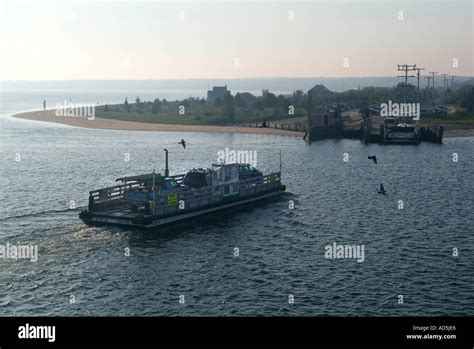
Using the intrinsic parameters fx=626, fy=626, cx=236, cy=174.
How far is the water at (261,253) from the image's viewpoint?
92.4 feet

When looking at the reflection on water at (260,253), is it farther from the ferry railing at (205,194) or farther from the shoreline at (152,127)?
the shoreline at (152,127)

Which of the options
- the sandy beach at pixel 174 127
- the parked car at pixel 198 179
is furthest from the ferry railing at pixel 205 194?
the sandy beach at pixel 174 127

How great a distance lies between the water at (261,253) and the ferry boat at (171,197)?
916mm

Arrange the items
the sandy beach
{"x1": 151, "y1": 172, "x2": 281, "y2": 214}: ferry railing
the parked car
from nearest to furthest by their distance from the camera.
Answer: {"x1": 151, "y1": 172, "x2": 281, "y2": 214}: ferry railing, the parked car, the sandy beach

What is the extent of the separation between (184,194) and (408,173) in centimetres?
3632

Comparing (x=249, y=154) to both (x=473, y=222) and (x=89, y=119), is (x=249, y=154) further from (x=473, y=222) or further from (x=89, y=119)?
(x=89, y=119)

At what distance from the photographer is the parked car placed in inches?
1886

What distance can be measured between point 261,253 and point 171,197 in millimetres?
9011

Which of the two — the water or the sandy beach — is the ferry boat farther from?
the sandy beach

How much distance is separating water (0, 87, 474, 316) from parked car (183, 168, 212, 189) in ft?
9.99

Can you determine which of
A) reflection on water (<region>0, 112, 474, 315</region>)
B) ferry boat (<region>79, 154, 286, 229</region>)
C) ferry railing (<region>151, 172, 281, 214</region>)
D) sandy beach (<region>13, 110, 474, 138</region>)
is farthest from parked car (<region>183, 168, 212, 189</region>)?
sandy beach (<region>13, 110, 474, 138</region>)

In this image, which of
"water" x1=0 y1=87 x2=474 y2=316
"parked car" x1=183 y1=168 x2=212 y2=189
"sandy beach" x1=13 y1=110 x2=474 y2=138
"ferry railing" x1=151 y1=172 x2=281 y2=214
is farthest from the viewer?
"sandy beach" x1=13 y1=110 x2=474 y2=138

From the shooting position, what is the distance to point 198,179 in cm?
4806

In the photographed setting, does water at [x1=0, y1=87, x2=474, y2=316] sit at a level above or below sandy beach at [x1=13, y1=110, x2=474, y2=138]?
below
